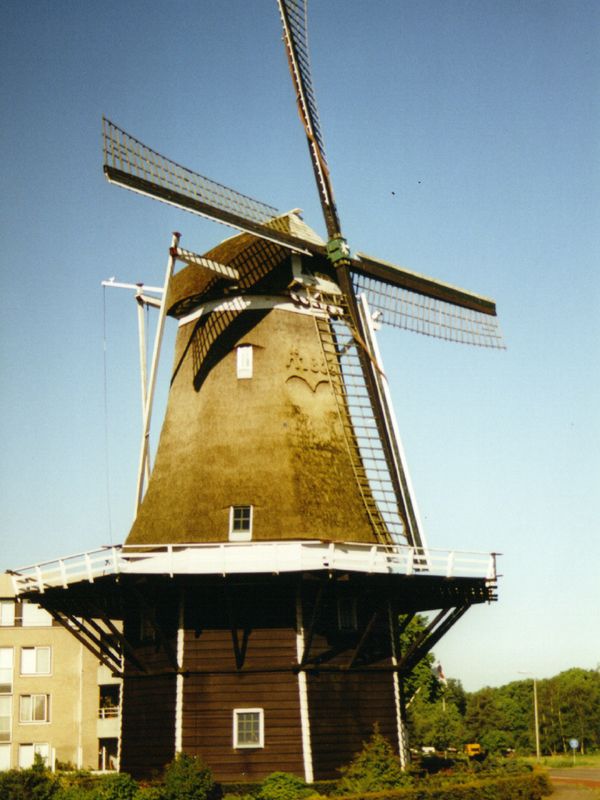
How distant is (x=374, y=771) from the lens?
22.2 metres

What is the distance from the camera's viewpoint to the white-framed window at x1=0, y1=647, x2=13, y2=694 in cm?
4372

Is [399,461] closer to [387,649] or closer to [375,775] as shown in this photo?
[387,649]

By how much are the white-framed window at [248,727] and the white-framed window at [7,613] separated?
87.5 feet

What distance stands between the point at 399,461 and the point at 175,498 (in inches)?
240

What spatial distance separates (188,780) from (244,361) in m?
10.5

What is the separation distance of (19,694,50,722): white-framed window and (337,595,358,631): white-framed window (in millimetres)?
24289

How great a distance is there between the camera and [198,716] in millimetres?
22734

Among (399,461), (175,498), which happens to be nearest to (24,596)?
(175,498)

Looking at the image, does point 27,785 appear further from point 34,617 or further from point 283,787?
point 34,617

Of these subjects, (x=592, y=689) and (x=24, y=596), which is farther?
(x=592, y=689)

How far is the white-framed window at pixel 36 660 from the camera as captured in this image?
145 ft

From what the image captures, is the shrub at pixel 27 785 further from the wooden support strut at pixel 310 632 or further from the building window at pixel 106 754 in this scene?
the building window at pixel 106 754

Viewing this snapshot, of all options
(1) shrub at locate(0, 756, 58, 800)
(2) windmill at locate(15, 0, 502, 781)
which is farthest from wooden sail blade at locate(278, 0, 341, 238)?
(1) shrub at locate(0, 756, 58, 800)

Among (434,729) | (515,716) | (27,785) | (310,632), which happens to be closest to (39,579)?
(27,785)
